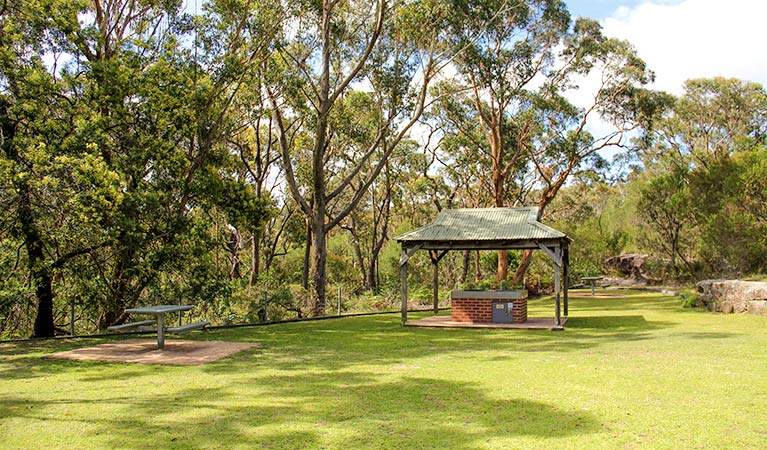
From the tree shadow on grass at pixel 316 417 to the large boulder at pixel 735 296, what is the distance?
1236 cm

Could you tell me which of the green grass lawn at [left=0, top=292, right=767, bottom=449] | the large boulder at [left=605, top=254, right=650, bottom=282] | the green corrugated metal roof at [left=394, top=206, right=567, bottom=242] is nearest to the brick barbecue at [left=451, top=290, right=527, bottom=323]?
the green corrugated metal roof at [left=394, top=206, right=567, bottom=242]

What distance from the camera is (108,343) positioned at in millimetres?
10602

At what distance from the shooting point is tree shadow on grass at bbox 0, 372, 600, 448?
15.3ft

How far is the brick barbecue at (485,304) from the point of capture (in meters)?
14.2

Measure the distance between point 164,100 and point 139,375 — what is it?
23.2ft

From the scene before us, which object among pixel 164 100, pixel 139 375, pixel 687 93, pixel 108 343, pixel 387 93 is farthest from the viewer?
pixel 687 93

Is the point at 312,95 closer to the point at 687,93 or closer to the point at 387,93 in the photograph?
the point at 387,93

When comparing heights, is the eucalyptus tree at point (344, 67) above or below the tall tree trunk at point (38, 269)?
above

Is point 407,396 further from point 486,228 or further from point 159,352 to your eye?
point 486,228

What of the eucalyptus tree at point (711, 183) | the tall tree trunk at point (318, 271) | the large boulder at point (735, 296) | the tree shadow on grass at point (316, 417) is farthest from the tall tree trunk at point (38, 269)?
the eucalyptus tree at point (711, 183)

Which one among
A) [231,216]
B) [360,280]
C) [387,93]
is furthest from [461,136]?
[231,216]

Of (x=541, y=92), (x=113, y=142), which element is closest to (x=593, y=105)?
(x=541, y=92)

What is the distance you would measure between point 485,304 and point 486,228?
194 cm

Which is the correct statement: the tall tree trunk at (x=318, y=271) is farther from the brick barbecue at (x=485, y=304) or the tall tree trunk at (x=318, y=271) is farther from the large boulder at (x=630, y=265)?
the large boulder at (x=630, y=265)
